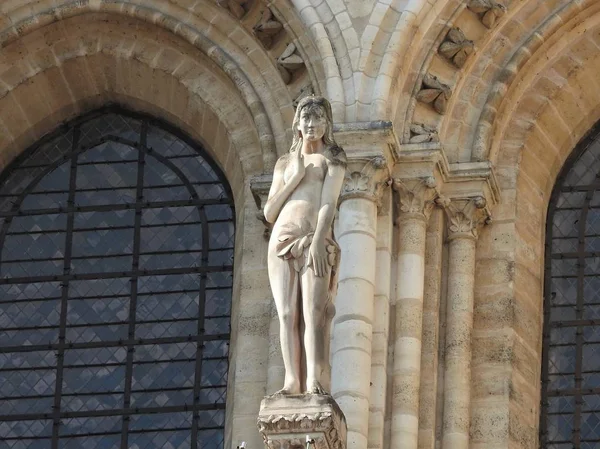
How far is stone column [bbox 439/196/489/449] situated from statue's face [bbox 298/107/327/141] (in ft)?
8.55

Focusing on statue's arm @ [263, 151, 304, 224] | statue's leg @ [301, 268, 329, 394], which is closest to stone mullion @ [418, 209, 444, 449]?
statue's leg @ [301, 268, 329, 394]

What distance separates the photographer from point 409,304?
21625 mm

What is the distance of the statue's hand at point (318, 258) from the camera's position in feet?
63.5

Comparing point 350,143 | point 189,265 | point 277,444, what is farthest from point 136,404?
point 277,444

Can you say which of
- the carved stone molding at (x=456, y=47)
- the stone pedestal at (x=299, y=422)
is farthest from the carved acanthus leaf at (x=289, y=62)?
the stone pedestal at (x=299, y=422)

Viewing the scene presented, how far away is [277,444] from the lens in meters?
18.9

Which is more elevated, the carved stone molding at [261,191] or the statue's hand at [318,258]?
the carved stone molding at [261,191]

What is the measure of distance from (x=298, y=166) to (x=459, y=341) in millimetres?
2629

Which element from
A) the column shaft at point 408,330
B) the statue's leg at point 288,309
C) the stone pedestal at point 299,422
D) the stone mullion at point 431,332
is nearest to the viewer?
the stone pedestal at point 299,422

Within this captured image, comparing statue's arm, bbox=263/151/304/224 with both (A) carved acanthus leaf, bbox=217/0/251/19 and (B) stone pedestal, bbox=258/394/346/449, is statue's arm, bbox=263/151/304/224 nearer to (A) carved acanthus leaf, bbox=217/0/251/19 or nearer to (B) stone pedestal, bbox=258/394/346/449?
(B) stone pedestal, bbox=258/394/346/449

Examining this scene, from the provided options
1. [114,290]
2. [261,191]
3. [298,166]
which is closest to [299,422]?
[298,166]

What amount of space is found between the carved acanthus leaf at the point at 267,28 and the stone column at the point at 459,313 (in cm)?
208

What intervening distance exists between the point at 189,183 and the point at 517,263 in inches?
123

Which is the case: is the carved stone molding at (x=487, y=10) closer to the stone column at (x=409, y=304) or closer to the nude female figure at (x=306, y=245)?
the stone column at (x=409, y=304)
